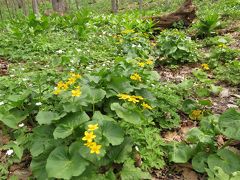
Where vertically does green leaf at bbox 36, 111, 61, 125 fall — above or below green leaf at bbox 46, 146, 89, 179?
above

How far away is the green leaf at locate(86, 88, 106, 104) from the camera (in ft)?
10.2

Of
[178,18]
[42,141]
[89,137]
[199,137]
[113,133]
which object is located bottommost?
[178,18]

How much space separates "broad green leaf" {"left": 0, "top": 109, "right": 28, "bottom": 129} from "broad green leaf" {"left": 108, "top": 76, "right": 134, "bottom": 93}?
1051 mm

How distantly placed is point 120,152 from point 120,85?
2.98ft

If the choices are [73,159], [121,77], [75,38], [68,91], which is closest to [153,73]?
[121,77]

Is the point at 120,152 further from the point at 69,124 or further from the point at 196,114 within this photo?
the point at 196,114

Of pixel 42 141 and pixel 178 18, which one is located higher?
pixel 42 141

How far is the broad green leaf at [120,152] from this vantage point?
281 centimetres

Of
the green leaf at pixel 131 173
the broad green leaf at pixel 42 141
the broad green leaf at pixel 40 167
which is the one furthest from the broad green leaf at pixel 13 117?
the green leaf at pixel 131 173

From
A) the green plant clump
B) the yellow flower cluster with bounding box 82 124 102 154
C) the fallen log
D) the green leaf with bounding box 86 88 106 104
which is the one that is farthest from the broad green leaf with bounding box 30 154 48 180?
the fallen log

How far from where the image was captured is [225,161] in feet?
9.49

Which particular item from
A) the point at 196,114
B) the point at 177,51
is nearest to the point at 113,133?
the point at 196,114

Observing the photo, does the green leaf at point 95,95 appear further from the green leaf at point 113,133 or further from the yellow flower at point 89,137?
the yellow flower at point 89,137

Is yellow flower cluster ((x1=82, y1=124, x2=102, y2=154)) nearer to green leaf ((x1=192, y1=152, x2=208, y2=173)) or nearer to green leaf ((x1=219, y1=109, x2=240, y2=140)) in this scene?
green leaf ((x1=192, y1=152, x2=208, y2=173))
